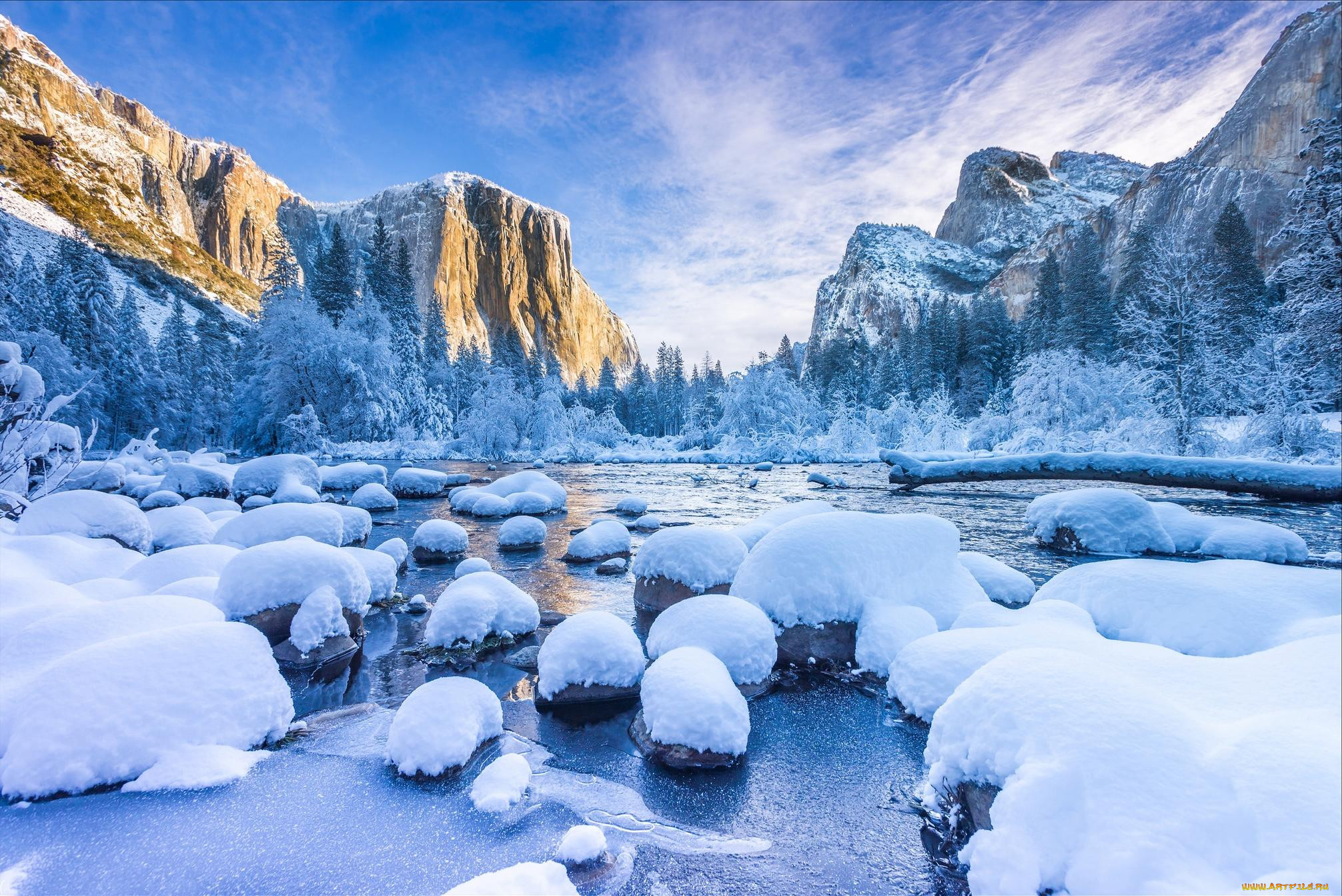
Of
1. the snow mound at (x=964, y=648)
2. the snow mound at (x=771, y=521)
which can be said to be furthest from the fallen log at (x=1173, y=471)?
the snow mound at (x=964, y=648)

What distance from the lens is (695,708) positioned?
13.8ft

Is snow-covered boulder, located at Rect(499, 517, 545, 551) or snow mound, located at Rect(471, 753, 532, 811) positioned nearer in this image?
snow mound, located at Rect(471, 753, 532, 811)

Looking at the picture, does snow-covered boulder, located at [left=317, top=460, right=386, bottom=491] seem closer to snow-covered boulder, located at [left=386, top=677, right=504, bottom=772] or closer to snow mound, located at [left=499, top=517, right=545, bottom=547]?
snow mound, located at [left=499, top=517, right=545, bottom=547]

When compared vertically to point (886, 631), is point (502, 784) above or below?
below

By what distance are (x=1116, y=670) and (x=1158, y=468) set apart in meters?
14.6

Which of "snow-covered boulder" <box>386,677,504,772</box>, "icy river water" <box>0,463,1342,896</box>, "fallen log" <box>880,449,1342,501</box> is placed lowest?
"icy river water" <box>0,463,1342,896</box>

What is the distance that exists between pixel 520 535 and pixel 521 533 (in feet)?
0.11

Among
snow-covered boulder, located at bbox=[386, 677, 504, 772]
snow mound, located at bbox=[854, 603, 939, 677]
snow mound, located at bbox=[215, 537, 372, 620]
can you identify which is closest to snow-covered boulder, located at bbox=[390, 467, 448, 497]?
snow mound, located at bbox=[215, 537, 372, 620]

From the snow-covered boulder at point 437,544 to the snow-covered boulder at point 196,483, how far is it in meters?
9.91

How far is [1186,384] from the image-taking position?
17.6m

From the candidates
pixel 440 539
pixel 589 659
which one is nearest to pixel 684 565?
pixel 589 659

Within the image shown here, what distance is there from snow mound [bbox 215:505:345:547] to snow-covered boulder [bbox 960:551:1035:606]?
34.4ft

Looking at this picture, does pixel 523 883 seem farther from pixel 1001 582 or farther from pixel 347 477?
pixel 347 477

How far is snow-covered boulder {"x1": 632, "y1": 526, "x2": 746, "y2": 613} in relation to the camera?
7.54m
